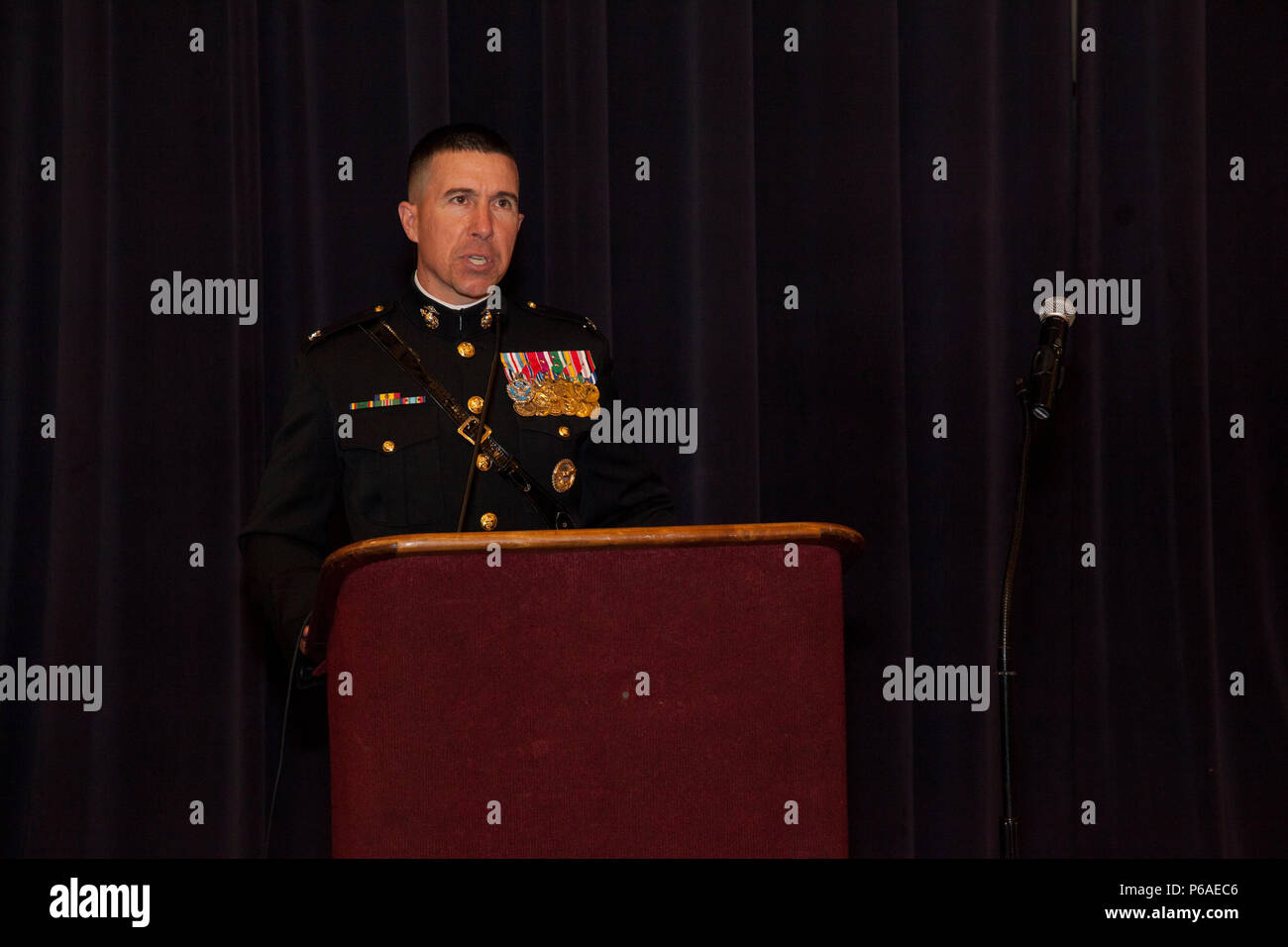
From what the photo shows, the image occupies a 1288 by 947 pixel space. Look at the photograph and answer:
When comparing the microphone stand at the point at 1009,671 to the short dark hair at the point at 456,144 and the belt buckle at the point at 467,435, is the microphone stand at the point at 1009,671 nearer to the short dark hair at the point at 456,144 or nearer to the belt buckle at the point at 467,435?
the belt buckle at the point at 467,435

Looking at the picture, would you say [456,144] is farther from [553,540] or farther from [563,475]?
[553,540]

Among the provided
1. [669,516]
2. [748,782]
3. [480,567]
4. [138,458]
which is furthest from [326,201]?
[748,782]

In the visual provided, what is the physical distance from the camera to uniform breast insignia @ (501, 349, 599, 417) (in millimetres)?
2111

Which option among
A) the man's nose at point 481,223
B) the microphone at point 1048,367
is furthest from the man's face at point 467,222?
the microphone at point 1048,367

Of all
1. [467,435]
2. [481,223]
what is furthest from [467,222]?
[467,435]

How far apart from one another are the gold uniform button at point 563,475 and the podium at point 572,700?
799 millimetres

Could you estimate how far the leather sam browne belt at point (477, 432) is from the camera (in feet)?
6.46

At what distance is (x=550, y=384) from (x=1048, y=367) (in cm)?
84

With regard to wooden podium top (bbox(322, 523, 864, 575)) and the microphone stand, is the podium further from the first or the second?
the microphone stand

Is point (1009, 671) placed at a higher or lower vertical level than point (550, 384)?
lower

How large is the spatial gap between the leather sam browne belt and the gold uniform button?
0.23 feet

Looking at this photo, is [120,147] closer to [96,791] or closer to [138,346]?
[138,346]

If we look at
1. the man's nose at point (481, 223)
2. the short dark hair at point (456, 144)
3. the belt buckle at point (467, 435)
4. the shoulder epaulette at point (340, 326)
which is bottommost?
the belt buckle at point (467, 435)

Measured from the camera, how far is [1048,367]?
1688 millimetres
